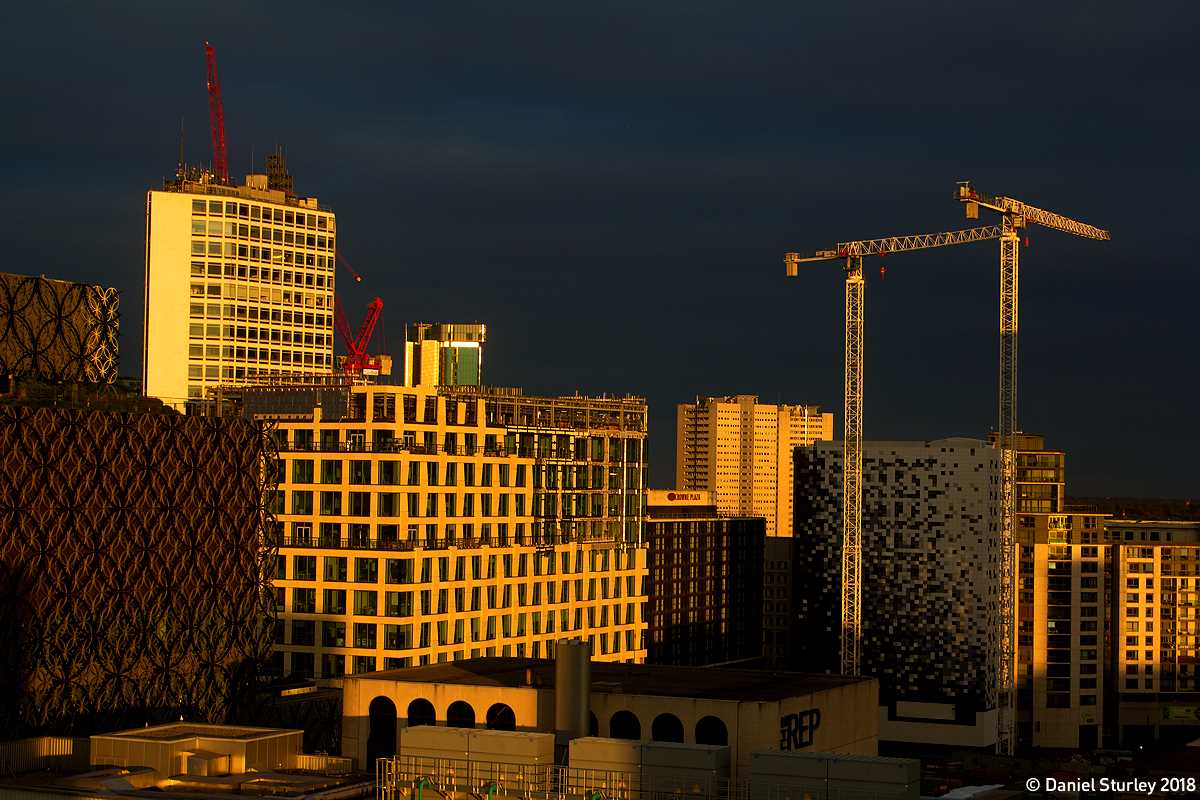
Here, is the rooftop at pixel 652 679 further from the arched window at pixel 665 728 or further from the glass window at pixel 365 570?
the glass window at pixel 365 570

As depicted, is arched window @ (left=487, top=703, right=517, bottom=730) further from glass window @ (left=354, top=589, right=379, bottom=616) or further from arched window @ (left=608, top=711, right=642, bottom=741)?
glass window @ (left=354, top=589, right=379, bottom=616)

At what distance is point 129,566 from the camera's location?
121875 mm

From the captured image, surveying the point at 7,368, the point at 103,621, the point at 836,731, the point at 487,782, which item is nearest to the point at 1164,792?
the point at 836,731

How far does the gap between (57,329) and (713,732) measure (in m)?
62.8

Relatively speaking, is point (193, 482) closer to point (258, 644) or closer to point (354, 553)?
point (258, 644)

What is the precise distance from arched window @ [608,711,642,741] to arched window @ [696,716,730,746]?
12.8 feet

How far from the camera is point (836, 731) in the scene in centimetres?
10219

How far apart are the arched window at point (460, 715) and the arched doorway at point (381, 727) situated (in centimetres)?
361

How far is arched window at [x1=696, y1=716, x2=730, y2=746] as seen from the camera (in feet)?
309

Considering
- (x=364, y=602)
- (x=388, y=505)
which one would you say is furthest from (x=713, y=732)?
(x=388, y=505)

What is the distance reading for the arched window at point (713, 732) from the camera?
309ft

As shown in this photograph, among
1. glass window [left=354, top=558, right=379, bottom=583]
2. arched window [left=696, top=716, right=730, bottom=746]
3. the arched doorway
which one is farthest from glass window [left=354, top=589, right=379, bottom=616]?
arched window [left=696, top=716, right=730, bottom=746]

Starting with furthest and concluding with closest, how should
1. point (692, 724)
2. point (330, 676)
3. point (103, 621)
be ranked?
point (330, 676) → point (103, 621) → point (692, 724)

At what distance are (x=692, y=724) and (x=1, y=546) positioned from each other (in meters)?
45.9
